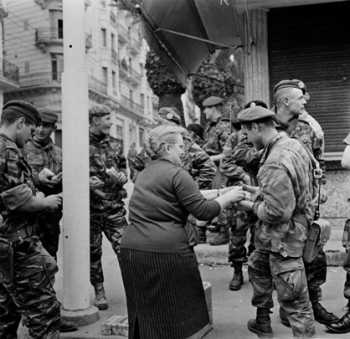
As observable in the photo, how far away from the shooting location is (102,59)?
38656 mm

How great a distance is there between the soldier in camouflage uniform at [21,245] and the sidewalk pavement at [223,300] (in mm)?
711

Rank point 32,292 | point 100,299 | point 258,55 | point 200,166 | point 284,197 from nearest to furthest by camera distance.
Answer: point 284,197 → point 32,292 → point 100,299 → point 200,166 → point 258,55

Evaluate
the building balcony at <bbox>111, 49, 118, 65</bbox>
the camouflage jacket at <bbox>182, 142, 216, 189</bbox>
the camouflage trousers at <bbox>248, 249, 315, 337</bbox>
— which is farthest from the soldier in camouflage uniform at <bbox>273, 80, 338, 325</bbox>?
the building balcony at <bbox>111, 49, 118, 65</bbox>

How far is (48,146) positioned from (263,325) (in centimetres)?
265

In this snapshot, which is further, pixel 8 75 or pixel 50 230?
pixel 8 75

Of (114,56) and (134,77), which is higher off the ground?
(114,56)

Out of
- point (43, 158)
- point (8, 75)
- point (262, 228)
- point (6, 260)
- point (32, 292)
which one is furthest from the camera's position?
point (8, 75)

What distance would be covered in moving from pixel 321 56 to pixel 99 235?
4533mm

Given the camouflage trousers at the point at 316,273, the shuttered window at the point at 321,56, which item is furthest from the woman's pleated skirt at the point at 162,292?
the shuttered window at the point at 321,56

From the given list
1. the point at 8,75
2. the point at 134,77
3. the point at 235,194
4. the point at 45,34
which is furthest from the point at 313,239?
the point at 134,77

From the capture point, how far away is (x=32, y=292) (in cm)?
352

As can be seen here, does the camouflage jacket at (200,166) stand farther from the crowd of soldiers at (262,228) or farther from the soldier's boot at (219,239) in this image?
the soldier's boot at (219,239)

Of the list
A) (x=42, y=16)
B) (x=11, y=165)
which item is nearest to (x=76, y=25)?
(x=11, y=165)

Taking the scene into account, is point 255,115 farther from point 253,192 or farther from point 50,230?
point 50,230
